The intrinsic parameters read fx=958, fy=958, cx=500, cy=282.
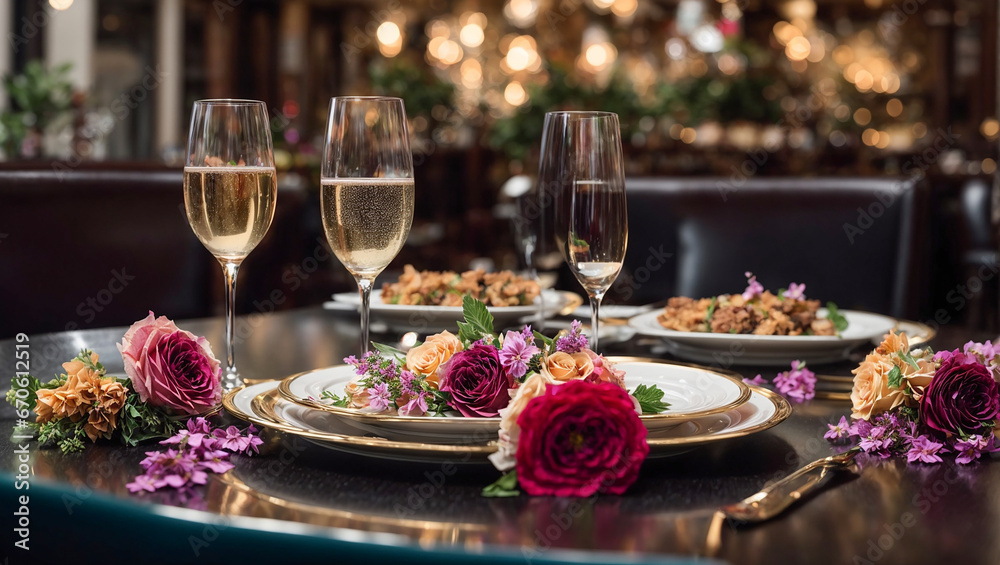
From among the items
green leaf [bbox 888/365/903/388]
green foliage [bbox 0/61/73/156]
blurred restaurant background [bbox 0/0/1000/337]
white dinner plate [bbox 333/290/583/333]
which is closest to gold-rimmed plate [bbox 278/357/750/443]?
Answer: green leaf [bbox 888/365/903/388]

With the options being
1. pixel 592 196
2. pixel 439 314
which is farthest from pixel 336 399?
pixel 439 314

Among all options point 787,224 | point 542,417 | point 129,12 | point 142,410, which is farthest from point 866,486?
point 129,12

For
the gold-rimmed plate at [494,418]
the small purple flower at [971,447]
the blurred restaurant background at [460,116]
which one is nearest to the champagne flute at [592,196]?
the gold-rimmed plate at [494,418]

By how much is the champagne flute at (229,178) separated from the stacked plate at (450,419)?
0.12 m

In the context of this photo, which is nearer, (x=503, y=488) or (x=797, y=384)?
(x=503, y=488)

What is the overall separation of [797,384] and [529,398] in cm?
41

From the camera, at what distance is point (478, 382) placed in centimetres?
64

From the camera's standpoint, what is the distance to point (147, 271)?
6.61 feet

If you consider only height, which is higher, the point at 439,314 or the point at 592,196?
the point at 592,196

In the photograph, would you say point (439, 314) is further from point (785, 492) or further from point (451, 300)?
point (785, 492)

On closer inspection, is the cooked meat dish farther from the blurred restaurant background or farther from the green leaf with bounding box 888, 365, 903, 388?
the blurred restaurant background

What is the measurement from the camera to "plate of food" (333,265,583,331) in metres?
1.18

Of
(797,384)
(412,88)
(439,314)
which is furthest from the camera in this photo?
(412,88)

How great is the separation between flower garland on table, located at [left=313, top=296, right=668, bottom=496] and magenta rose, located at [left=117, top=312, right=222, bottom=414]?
3.6 inches
